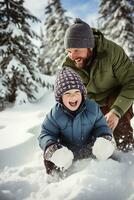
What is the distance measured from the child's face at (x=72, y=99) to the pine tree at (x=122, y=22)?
18.8 metres

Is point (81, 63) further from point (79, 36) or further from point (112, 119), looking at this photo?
point (112, 119)

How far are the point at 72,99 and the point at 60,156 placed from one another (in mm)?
736

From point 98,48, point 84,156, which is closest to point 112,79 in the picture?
point 98,48

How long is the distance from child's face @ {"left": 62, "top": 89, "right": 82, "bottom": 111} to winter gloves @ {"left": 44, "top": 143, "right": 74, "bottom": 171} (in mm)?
499

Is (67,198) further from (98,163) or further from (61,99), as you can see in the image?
(61,99)

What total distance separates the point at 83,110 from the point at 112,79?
86 centimetres

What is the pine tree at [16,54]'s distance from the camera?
1298cm

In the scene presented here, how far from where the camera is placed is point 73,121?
12.8ft

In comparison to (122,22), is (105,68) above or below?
above

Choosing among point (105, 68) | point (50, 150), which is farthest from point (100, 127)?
point (105, 68)

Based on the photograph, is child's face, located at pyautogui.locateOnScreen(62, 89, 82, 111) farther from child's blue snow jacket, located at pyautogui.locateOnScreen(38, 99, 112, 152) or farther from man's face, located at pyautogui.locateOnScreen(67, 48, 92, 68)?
man's face, located at pyautogui.locateOnScreen(67, 48, 92, 68)

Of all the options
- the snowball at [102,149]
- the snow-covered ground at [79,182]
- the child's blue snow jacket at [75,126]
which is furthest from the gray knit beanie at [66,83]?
the snow-covered ground at [79,182]

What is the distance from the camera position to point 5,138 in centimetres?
593

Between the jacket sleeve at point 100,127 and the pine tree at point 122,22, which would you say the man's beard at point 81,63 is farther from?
the pine tree at point 122,22
